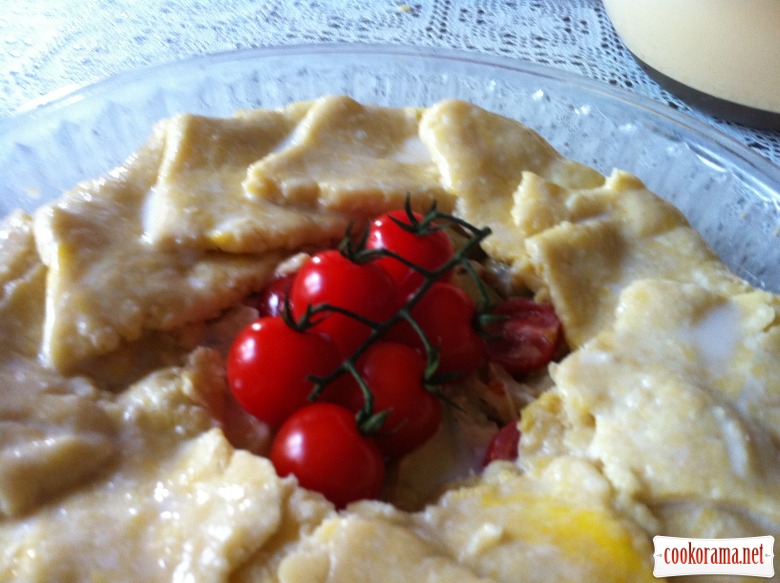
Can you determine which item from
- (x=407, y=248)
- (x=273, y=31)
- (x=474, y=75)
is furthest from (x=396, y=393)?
(x=273, y=31)

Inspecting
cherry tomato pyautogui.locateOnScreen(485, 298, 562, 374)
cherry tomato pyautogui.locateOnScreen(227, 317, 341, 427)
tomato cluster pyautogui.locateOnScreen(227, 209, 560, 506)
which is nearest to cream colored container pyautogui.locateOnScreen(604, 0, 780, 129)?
cherry tomato pyautogui.locateOnScreen(485, 298, 562, 374)

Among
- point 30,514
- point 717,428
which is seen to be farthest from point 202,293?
point 717,428

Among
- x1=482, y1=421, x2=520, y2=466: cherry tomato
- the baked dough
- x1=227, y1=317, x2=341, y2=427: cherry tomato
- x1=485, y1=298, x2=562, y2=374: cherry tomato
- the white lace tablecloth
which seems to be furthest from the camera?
the white lace tablecloth

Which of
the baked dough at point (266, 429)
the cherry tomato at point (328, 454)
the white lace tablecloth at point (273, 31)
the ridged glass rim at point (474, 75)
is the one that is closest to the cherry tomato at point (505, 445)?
the baked dough at point (266, 429)

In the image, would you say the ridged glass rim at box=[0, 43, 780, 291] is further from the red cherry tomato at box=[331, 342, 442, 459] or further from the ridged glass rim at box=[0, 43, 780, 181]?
the red cherry tomato at box=[331, 342, 442, 459]

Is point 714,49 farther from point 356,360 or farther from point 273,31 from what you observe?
point 273,31

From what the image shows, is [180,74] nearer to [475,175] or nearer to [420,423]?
[475,175]

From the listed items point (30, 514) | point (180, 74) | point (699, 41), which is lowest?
point (30, 514)
